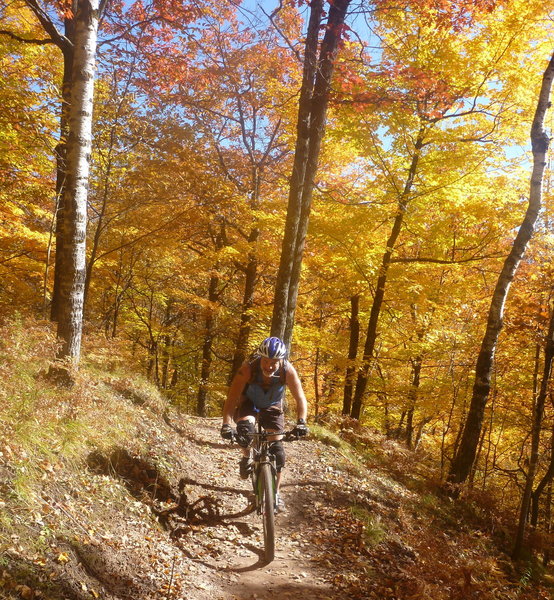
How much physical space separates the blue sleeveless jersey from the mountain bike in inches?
13.5

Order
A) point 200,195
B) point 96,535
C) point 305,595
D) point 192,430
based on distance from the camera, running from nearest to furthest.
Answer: point 96,535 < point 305,595 < point 192,430 < point 200,195

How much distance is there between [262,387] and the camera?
5746 millimetres

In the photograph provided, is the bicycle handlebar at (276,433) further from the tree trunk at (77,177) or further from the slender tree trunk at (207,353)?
the slender tree trunk at (207,353)

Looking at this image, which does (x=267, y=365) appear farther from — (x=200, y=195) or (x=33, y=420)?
(x=200, y=195)

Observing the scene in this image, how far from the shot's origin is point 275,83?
1393 centimetres

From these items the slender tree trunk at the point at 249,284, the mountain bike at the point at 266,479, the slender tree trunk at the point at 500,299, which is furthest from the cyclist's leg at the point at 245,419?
the slender tree trunk at the point at 249,284

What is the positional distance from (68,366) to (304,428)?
378cm

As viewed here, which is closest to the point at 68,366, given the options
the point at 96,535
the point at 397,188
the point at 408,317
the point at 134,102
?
the point at 96,535

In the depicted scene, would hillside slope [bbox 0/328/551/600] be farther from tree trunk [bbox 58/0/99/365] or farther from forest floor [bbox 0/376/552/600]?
tree trunk [bbox 58/0/99/365]

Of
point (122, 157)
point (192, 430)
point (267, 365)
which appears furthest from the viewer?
point (122, 157)

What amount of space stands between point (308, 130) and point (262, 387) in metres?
5.85

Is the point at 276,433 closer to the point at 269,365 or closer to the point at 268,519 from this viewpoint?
the point at 269,365

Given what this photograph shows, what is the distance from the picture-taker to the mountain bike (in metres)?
5.01

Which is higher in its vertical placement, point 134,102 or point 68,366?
point 134,102
